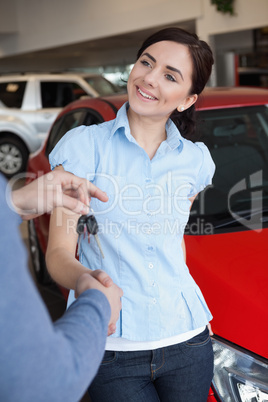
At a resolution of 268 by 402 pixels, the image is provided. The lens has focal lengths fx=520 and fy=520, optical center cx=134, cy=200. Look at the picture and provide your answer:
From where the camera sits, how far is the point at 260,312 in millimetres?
1569

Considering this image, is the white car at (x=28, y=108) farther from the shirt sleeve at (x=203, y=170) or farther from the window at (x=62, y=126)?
the shirt sleeve at (x=203, y=170)

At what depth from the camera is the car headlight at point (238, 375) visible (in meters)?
1.54

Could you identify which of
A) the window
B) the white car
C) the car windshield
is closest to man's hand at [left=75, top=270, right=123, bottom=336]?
the window

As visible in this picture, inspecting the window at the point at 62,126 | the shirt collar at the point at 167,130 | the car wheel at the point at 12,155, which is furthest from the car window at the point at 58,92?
the shirt collar at the point at 167,130

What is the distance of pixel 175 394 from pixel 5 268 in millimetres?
902

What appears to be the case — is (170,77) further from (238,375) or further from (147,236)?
(238,375)

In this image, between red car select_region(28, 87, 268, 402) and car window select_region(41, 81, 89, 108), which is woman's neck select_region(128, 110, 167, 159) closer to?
red car select_region(28, 87, 268, 402)

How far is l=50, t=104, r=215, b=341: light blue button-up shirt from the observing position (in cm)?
135

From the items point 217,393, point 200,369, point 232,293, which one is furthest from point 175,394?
point 232,293

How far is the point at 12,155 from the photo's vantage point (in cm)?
807

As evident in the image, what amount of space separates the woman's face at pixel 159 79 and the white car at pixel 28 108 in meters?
6.59

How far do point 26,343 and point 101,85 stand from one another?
26.8ft

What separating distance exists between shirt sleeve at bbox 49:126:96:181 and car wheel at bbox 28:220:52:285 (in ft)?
7.37

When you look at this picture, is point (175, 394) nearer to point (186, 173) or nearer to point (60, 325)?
point (186, 173)
